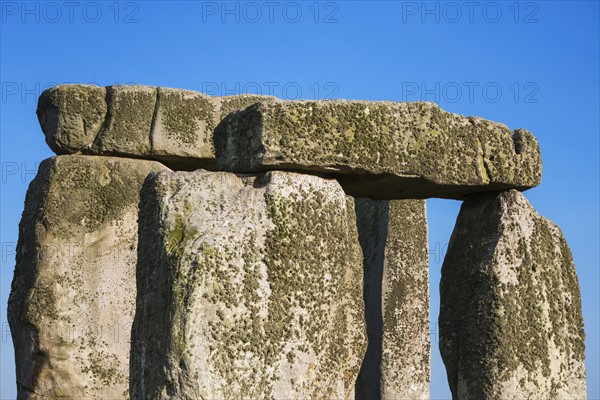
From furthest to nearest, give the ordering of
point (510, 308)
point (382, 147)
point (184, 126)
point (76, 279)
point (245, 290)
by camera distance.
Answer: point (184, 126)
point (76, 279)
point (510, 308)
point (382, 147)
point (245, 290)

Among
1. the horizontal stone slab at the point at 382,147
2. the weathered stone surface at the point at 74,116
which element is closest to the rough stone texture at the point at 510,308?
the horizontal stone slab at the point at 382,147

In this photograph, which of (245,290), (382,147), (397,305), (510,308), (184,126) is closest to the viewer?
(245,290)

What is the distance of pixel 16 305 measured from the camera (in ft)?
35.7

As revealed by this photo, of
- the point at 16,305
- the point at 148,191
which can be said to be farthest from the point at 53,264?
the point at 148,191

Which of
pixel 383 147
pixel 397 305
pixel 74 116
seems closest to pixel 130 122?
pixel 74 116

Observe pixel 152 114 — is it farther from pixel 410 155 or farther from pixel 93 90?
pixel 410 155

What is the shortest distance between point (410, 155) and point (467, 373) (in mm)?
1508

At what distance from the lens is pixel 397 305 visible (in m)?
12.1

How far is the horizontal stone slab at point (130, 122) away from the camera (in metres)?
11.1

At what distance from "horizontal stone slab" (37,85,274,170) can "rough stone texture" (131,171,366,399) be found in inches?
163

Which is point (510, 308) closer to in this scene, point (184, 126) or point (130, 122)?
point (184, 126)

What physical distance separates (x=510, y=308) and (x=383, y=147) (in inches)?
Answer: 54.7

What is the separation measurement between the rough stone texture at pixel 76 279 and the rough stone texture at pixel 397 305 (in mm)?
2503

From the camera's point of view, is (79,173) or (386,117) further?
(79,173)
